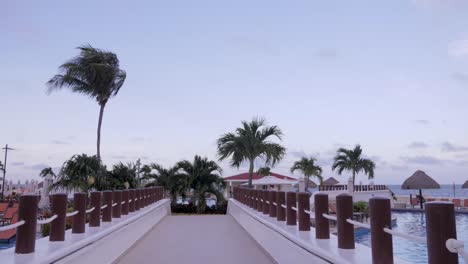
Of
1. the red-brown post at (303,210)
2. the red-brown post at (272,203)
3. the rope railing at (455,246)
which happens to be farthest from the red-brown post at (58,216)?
the red-brown post at (272,203)

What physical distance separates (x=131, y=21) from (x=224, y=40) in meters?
3.56

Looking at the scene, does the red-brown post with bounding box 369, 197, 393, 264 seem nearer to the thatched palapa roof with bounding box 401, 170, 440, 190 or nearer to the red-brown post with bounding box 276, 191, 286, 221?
the red-brown post with bounding box 276, 191, 286, 221

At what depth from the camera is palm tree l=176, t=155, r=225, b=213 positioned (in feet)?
76.1

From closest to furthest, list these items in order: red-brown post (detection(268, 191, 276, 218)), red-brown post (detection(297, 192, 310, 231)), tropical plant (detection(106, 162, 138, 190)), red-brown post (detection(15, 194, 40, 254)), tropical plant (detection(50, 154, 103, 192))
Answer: red-brown post (detection(15, 194, 40, 254)) → red-brown post (detection(297, 192, 310, 231)) → red-brown post (detection(268, 191, 276, 218)) → tropical plant (detection(50, 154, 103, 192)) → tropical plant (detection(106, 162, 138, 190))

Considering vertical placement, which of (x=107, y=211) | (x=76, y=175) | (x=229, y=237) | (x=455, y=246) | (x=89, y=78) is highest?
(x=89, y=78)

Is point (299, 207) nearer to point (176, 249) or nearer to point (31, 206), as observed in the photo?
point (176, 249)

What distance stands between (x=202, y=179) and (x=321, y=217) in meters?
17.7

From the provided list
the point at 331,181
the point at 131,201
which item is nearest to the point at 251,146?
the point at 131,201

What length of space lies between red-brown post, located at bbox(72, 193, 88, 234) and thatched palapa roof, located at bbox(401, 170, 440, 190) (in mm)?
32090

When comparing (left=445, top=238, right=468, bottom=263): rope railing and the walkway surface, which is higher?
(left=445, top=238, right=468, bottom=263): rope railing

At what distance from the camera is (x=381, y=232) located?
12.9ft

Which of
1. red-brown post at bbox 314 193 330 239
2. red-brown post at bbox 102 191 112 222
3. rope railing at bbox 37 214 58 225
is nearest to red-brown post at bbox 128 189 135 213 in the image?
red-brown post at bbox 102 191 112 222

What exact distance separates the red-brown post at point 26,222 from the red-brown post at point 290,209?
4.50 metres

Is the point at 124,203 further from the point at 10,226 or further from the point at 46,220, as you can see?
the point at 10,226
